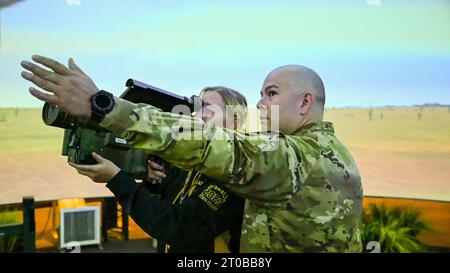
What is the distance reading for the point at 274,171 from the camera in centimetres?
69

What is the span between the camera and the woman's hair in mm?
1279

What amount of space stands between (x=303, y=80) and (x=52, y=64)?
0.47m

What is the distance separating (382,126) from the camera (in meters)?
3.66

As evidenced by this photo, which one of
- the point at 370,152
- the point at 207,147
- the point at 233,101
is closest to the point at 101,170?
the point at 233,101

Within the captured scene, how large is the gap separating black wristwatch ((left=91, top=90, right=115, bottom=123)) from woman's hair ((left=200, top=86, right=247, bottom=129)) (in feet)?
2.06

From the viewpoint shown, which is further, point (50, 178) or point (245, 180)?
point (50, 178)

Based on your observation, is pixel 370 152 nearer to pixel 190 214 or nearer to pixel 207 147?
pixel 190 214

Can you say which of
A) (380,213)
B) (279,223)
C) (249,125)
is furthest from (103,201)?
(279,223)

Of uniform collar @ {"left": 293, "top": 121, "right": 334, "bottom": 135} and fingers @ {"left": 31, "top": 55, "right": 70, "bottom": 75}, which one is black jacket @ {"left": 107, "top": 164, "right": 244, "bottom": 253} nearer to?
uniform collar @ {"left": 293, "top": 121, "right": 334, "bottom": 135}

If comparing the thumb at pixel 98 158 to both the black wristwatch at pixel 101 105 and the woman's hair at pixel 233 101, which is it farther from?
the black wristwatch at pixel 101 105

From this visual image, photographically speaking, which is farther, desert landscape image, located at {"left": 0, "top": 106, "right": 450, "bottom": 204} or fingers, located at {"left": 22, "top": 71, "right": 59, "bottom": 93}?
desert landscape image, located at {"left": 0, "top": 106, "right": 450, "bottom": 204}

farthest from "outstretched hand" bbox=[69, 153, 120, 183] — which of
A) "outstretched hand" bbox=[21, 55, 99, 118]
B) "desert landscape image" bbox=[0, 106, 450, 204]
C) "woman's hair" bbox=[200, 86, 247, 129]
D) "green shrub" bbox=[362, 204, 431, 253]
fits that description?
"desert landscape image" bbox=[0, 106, 450, 204]
